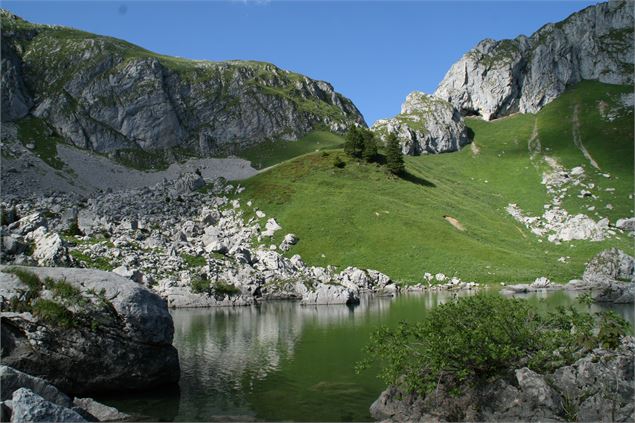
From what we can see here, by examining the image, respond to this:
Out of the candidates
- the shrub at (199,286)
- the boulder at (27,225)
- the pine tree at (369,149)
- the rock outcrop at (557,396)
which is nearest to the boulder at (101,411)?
the rock outcrop at (557,396)

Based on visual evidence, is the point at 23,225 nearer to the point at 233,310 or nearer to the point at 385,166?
the point at 233,310

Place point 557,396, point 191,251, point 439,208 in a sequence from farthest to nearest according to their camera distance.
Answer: point 439,208
point 191,251
point 557,396

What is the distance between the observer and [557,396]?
75.5 ft

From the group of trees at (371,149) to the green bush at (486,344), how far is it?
12327cm

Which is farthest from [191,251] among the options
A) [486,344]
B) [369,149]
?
[486,344]

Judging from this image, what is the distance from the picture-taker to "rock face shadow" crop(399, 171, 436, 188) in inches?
5915

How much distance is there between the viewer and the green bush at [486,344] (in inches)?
961

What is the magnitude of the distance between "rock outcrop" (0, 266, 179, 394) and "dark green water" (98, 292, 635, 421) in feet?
5.97

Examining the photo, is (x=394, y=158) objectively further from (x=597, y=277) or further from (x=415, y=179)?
(x=597, y=277)

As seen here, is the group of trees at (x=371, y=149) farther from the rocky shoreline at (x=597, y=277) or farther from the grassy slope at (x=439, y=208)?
the rocky shoreline at (x=597, y=277)

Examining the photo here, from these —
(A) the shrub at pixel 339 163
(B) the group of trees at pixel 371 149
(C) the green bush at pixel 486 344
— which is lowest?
(C) the green bush at pixel 486 344

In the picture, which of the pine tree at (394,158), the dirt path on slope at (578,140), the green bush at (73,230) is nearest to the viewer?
the green bush at (73,230)

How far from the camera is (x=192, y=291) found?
283 ft

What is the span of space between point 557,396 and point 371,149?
134 metres
